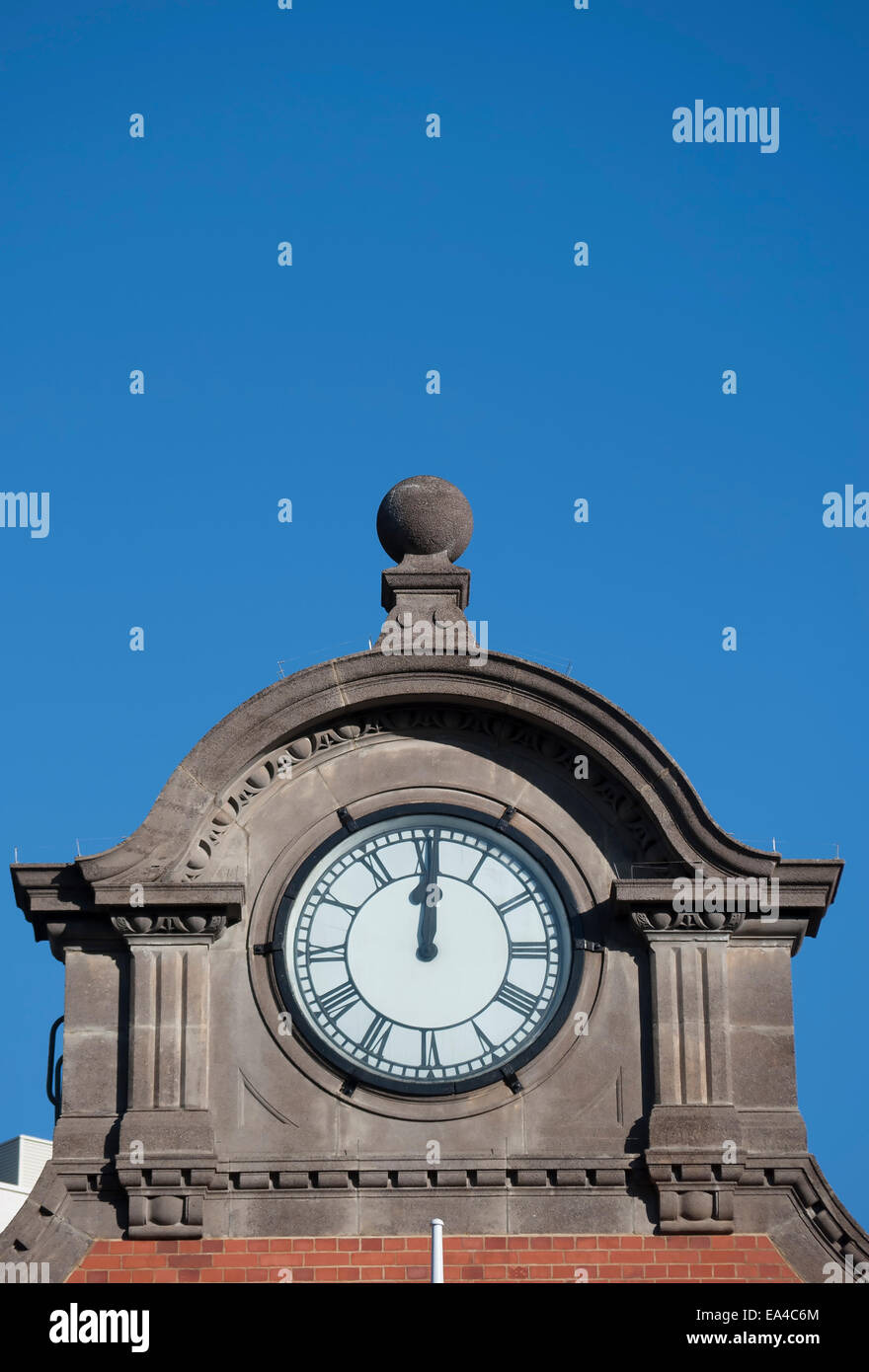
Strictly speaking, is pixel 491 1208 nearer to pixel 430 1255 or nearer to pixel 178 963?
pixel 430 1255

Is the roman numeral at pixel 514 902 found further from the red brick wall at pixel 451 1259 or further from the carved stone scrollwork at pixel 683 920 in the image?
the red brick wall at pixel 451 1259

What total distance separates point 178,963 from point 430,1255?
3047mm

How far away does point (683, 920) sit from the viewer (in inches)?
921

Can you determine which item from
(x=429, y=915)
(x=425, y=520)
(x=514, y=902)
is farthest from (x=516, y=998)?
(x=425, y=520)

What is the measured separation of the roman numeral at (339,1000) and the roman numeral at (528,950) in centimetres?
128

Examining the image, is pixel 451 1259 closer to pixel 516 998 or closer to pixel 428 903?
pixel 516 998

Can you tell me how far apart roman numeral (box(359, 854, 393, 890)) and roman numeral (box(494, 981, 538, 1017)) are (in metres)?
1.28

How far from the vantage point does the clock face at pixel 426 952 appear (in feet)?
76.4

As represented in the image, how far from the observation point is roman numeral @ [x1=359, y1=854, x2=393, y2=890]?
23875 mm

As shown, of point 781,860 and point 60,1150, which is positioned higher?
point 781,860

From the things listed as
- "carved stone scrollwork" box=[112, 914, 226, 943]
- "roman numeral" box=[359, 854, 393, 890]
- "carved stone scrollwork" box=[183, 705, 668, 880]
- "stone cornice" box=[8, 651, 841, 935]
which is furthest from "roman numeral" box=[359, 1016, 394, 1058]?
"stone cornice" box=[8, 651, 841, 935]

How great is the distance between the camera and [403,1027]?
23.3 m

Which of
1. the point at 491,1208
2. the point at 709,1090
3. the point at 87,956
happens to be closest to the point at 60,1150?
the point at 87,956

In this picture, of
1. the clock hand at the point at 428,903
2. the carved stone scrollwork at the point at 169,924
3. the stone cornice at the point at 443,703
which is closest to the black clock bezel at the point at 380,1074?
the clock hand at the point at 428,903
